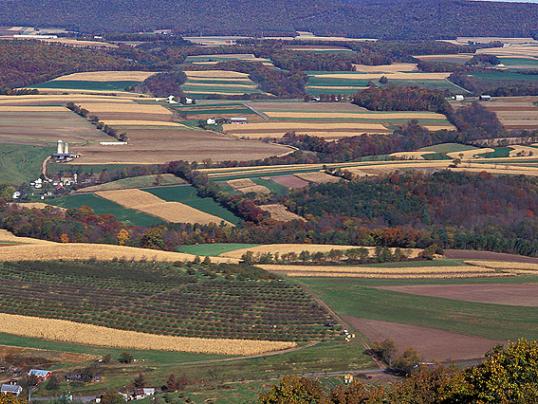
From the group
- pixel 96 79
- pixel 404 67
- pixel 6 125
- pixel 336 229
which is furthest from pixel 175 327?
pixel 404 67

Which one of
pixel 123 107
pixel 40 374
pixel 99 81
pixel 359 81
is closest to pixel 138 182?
pixel 123 107

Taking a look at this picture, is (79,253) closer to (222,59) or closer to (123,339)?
(123,339)

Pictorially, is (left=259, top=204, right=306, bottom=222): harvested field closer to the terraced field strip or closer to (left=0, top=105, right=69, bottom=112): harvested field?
the terraced field strip

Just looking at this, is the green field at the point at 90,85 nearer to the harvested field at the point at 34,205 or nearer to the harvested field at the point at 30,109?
the harvested field at the point at 30,109

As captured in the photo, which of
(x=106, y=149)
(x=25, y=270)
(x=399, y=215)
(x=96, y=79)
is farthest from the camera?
(x=96, y=79)

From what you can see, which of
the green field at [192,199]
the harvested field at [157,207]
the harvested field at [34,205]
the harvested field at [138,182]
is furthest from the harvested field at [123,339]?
the harvested field at [138,182]

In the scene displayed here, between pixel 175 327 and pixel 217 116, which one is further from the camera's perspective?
pixel 217 116

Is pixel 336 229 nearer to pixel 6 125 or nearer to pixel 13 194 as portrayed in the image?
pixel 13 194
